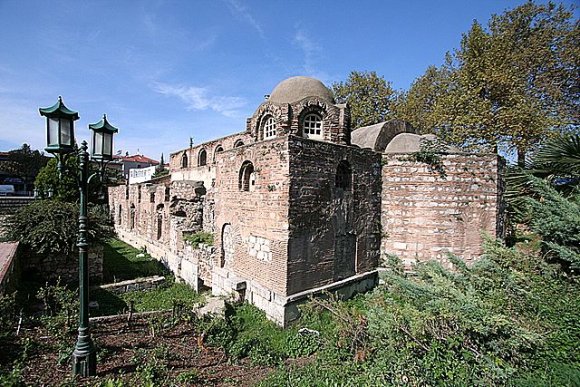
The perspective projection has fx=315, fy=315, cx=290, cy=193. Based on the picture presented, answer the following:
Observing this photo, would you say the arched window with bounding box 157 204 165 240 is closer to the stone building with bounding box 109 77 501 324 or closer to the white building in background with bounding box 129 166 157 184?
the stone building with bounding box 109 77 501 324

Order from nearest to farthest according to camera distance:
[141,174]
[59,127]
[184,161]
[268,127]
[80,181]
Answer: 1. [59,127]
2. [80,181]
3. [268,127]
4. [184,161]
5. [141,174]

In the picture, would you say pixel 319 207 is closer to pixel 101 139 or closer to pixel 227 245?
pixel 227 245

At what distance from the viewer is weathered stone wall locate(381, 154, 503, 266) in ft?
32.2

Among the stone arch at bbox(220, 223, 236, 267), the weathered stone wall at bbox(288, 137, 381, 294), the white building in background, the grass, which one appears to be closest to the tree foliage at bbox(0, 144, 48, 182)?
the white building in background

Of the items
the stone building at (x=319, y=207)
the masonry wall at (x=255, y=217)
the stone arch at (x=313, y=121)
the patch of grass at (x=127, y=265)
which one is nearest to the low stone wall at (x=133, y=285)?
the patch of grass at (x=127, y=265)

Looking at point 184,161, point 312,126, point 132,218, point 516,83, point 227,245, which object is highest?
point 516,83

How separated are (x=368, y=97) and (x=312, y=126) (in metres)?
15.0

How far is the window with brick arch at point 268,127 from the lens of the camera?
10.1m

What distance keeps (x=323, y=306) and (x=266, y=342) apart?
1.66 m

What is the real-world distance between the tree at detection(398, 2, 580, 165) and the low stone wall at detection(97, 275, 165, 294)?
43.3 feet

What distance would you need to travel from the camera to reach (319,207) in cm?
840

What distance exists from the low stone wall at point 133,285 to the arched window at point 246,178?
15.4 ft

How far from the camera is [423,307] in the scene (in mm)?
5527

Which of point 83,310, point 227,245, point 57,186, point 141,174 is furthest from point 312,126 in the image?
point 141,174
